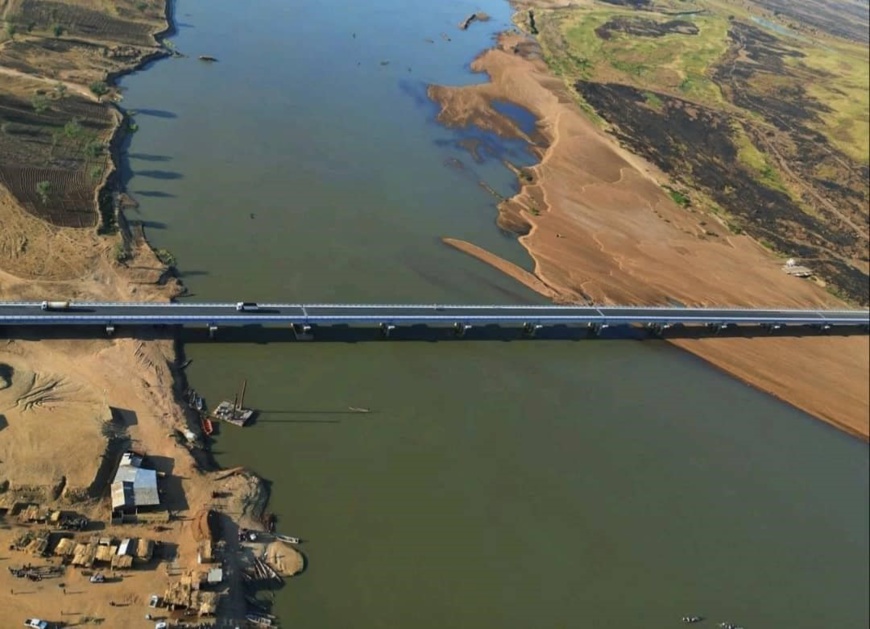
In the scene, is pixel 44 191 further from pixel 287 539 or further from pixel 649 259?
pixel 649 259

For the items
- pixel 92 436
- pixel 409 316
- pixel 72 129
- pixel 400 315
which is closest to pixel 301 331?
pixel 400 315

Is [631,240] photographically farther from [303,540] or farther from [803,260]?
[303,540]

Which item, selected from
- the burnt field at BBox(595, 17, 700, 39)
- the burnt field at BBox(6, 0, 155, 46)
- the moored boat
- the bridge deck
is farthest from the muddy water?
the burnt field at BBox(595, 17, 700, 39)

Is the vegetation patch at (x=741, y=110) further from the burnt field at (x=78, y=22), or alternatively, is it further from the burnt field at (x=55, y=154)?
the burnt field at (x=78, y=22)

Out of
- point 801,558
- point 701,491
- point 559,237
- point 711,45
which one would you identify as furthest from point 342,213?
point 711,45

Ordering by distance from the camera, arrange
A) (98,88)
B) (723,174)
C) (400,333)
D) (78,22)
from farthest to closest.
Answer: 1. (723,174)
2. (78,22)
3. (98,88)
4. (400,333)
